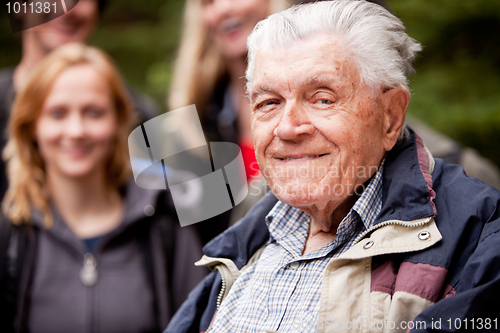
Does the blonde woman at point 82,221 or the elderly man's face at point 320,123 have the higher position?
the elderly man's face at point 320,123

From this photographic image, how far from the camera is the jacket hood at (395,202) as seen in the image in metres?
1.55

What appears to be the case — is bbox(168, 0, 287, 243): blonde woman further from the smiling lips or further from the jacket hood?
the jacket hood

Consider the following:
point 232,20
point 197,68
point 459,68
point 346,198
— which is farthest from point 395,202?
point 459,68

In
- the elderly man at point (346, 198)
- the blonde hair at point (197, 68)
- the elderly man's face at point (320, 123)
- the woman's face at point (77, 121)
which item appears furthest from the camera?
the blonde hair at point (197, 68)

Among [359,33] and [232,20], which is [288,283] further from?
[232,20]

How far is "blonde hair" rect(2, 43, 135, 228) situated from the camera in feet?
10.7

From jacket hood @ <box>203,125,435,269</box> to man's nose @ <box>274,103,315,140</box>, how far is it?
33 cm

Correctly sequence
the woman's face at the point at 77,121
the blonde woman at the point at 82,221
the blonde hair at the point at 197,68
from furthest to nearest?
the blonde hair at the point at 197,68 → the woman's face at the point at 77,121 → the blonde woman at the point at 82,221

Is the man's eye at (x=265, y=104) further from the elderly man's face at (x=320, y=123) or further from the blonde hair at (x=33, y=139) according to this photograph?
the blonde hair at (x=33, y=139)

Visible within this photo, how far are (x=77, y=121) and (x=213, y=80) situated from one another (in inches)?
37.8

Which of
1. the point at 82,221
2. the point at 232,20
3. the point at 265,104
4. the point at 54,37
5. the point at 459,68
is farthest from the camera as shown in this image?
the point at 459,68

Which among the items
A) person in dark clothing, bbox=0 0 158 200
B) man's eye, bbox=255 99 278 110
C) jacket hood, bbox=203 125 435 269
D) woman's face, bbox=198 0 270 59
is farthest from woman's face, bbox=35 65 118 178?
man's eye, bbox=255 99 278 110

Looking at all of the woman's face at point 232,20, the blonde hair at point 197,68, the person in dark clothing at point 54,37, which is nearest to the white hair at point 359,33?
the woman's face at point 232,20

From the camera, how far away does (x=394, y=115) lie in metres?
1.77
